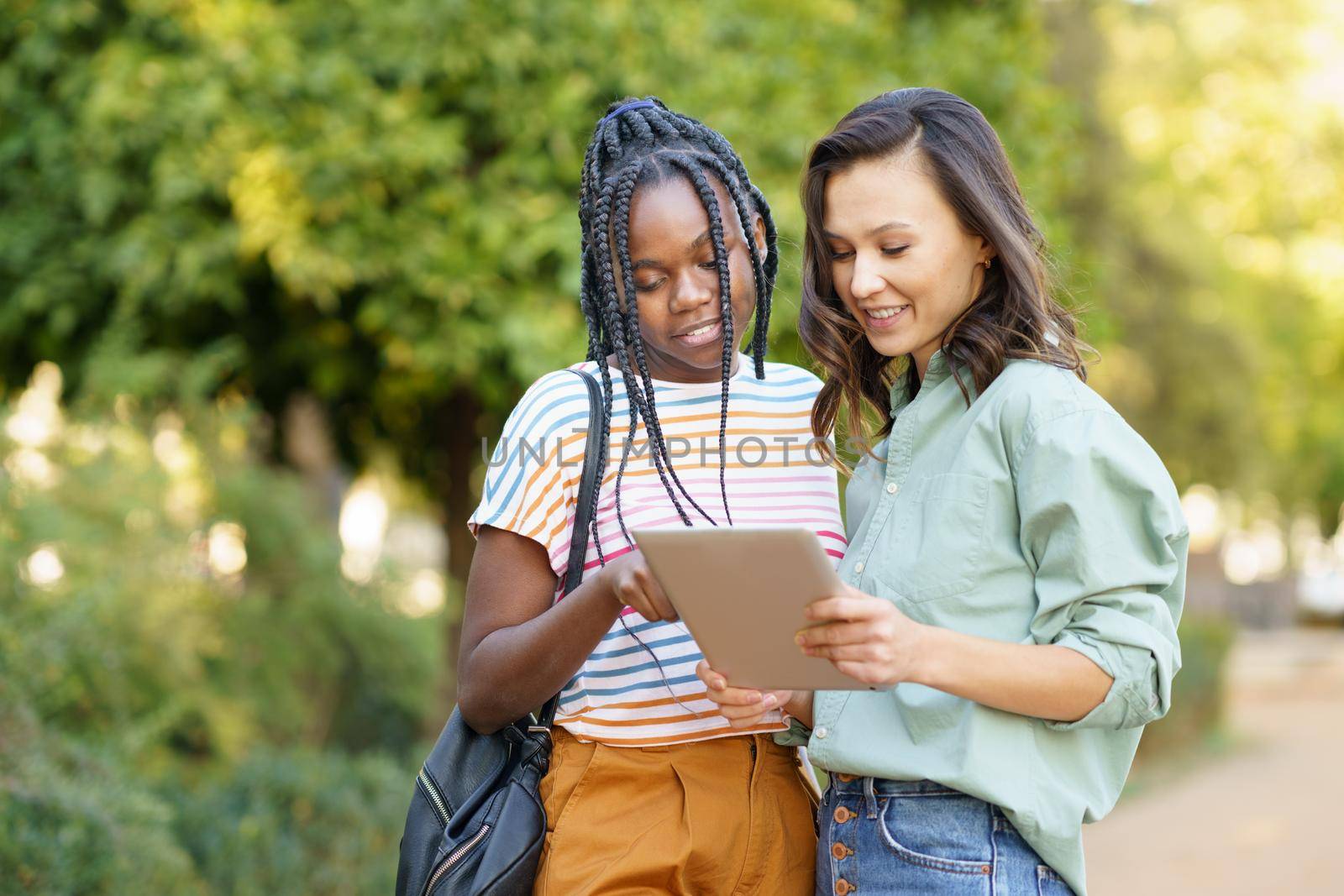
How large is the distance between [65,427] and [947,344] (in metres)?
4.00

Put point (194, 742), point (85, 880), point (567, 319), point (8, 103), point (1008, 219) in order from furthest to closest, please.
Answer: point (194, 742) < point (8, 103) < point (567, 319) < point (85, 880) < point (1008, 219)

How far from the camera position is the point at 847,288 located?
6.05 feet

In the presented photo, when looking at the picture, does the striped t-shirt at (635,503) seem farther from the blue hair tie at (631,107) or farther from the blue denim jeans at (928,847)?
the blue hair tie at (631,107)

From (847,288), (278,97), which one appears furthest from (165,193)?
(847,288)

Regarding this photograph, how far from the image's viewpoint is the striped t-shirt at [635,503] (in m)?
1.87

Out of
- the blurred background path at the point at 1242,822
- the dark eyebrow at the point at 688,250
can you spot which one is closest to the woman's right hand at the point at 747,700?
the dark eyebrow at the point at 688,250

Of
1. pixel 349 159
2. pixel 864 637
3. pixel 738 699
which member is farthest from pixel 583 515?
pixel 349 159

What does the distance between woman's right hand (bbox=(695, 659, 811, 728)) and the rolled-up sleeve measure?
0.37 m

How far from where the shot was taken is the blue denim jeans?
1.64m

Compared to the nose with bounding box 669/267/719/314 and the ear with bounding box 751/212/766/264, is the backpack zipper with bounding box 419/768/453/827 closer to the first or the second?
the nose with bounding box 669/267/719/314

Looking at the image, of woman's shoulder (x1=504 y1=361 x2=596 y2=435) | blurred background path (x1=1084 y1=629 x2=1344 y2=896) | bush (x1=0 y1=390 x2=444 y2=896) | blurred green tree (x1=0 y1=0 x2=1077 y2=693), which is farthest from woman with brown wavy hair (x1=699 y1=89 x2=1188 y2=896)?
blurred background path (x1=1084 y1=629 x2=1344 y2=896)

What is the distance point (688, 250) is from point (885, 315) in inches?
12.3

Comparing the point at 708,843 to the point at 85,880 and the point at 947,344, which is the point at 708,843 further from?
the point at 85,880

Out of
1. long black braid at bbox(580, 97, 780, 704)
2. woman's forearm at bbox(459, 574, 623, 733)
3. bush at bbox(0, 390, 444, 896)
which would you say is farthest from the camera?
bush at bbox(0, 390, 444, 896)
